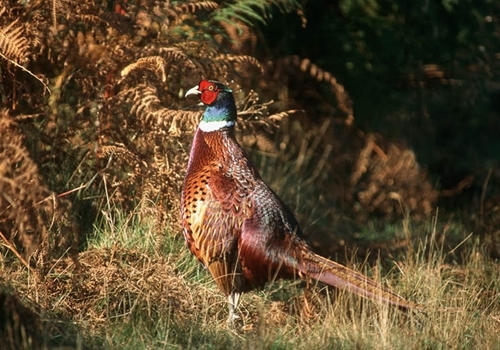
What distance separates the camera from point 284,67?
8.05m

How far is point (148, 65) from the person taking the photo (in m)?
6.02

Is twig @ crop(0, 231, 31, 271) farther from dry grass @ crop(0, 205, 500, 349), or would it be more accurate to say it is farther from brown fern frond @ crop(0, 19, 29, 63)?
brown fern frond @ crop(0, 19, 29, 63)

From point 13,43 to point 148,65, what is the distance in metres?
0.84

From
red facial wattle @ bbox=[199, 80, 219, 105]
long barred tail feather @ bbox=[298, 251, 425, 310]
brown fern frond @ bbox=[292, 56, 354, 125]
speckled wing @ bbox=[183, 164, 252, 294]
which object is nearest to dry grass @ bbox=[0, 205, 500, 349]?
long barred tail feather @ bbox=[298, 251, 425, 310]

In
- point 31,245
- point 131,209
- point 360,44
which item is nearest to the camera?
point 31,245

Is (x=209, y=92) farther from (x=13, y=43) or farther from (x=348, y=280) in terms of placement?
(x=348, y=280)

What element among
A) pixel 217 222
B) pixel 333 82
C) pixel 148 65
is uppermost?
pixel 148 65

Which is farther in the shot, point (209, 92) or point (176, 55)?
point (176, 55)

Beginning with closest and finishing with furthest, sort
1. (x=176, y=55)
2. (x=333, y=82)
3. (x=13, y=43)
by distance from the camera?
(x=13, y=43) < (x=176, y=55) < (x=333, y=82)

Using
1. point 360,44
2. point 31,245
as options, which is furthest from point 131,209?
point 360,44

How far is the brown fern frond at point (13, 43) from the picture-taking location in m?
5.52

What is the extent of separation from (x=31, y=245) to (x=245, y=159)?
1.27 meters

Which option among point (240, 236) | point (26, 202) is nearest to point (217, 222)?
point (240, 236)

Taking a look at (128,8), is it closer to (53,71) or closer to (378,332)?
(53,71)
